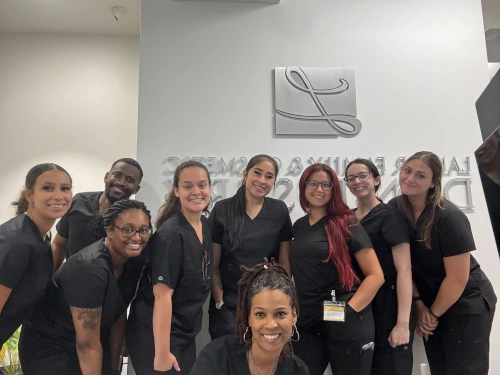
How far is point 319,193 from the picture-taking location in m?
2.04

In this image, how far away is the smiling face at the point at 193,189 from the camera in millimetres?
1940

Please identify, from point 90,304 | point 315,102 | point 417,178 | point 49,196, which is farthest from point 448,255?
point 49,196

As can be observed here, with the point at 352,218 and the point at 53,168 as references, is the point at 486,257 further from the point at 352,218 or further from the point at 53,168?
the point at 53,168

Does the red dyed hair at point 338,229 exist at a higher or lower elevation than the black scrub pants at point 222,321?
higher

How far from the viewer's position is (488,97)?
32.9 inches

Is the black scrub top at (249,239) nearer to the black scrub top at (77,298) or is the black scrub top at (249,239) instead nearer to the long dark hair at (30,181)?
the black scrub top at (77,298)

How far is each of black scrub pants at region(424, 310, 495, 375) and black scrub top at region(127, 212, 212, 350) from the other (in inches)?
53.2

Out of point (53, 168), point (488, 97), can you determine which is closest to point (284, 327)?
point (488, 97)

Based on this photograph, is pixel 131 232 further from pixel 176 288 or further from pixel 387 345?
pixel 387 345

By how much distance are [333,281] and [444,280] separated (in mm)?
621

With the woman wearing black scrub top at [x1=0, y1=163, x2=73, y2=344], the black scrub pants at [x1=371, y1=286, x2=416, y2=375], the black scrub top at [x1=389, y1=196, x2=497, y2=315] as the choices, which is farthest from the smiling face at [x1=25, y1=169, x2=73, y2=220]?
the black scrub top at [x1=389, y1=196, x2=497, y2=315]

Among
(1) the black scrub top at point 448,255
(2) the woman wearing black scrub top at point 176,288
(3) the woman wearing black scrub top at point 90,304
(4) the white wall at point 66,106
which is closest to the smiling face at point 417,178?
(1) the black scrub top at point 448,255

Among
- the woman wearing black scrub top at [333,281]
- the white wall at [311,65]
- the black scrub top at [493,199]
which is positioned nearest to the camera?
the black scrub top at [493,199]

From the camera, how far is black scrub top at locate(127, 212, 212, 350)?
1819mm
